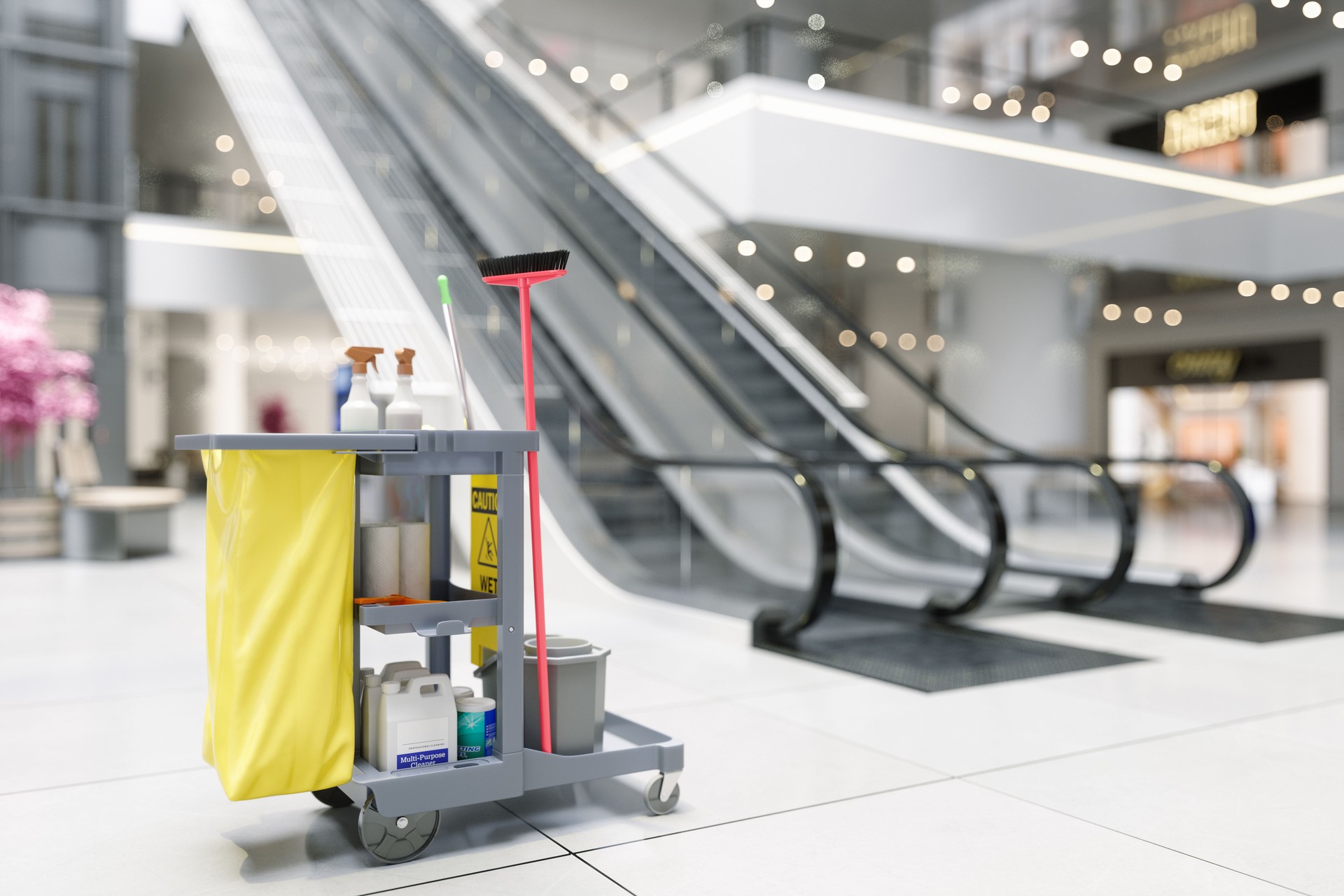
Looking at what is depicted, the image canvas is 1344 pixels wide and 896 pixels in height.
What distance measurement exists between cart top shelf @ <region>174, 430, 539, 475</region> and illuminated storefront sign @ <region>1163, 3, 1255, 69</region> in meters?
15.2

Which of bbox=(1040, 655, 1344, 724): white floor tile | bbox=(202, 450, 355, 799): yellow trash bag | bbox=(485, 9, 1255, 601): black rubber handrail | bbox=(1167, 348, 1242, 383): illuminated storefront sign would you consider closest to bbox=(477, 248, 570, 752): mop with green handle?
bbox=(202, 450, 355, 799): yellow trash bag

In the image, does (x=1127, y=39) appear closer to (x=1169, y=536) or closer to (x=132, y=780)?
(x=1169, y=536)

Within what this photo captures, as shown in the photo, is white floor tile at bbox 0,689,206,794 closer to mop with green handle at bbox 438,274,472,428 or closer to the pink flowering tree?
mop with green handle at bbox 438,274,472,428

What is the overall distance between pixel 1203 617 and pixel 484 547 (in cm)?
465

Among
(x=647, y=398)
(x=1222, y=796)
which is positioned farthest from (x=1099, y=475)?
(x=1222, y=796)

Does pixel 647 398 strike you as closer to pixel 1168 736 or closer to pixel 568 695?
pixel 1168 736

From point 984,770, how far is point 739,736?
77 cm

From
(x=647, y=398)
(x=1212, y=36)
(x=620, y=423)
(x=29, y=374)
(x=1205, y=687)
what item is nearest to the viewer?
(x=1205, y=687)

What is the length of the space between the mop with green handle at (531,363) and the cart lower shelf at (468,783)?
3.3 inches

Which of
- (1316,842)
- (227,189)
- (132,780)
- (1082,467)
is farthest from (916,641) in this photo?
(227,189)

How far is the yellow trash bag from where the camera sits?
243 centimetres

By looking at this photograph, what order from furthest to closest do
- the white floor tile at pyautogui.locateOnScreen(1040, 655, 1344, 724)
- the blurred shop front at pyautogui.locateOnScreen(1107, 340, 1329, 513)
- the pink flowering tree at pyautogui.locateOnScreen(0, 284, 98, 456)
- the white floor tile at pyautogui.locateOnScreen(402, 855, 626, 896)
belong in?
the blurred shop front at pyautogui.locateOnScreen(1107, 340, 1329, 513)
the pink flowering tree at pyautogui.locateOnScreen(0, 284, 98, 456)
the white floor tile at pyautogui.locateOnScreen(1040, 655, 1344, 724)
the white floor tile at pyautogui.locateOnScreen(402, 855, 626, 896)

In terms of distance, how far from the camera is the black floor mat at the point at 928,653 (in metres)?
4.51

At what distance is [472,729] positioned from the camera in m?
2.72
